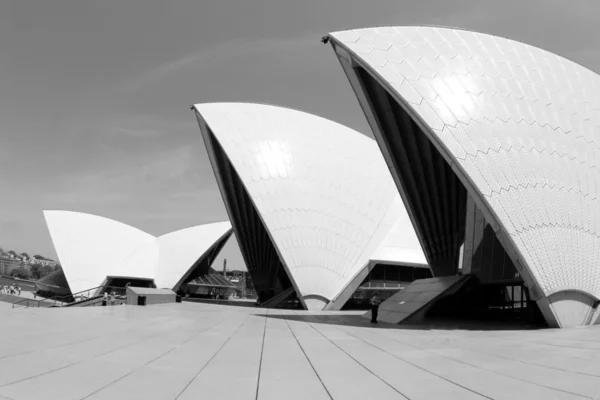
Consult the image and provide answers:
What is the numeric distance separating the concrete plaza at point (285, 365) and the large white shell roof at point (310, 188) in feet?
46.8

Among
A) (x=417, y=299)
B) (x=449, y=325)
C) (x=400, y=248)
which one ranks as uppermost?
(x=400, y=248)

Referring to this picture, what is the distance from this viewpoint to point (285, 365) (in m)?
6.54

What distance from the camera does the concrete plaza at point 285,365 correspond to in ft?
15.7

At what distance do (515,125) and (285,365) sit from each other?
12.0 meters

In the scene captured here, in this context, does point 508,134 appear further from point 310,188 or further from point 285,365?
point 310,188

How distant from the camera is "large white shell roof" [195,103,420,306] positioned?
81.4ft

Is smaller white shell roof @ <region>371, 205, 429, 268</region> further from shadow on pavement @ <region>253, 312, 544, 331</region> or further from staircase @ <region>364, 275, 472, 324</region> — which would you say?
shadow on pavement @ <region>253, 312, 544, 331</region>

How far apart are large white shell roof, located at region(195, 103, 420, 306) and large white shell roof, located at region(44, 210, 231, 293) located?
63.5 ft

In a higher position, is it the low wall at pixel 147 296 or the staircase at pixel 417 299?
the staircase at pixel 417 299

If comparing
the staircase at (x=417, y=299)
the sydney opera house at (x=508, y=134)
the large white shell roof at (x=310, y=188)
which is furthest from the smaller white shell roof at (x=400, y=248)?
the sydney opera house at (x=508, y=134)

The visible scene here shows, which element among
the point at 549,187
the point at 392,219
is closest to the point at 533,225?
the point at 549,187

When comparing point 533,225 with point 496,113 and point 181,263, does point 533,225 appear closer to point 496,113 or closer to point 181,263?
point 496,113

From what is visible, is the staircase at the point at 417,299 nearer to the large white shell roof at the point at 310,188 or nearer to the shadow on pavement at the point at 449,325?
the shadow on pavement at the point at 449,325

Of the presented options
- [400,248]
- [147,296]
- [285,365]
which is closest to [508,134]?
[285,365]
